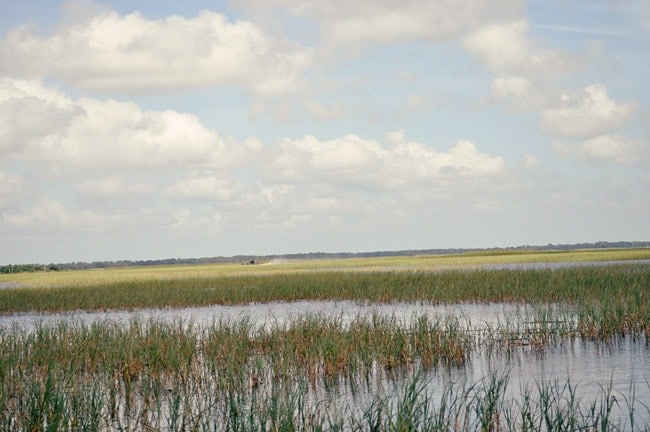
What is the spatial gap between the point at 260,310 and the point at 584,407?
1946 cm

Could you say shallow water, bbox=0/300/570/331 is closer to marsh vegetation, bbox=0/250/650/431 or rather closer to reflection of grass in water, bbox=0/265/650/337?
reflection of grass in water, bbox=0/265/650/337

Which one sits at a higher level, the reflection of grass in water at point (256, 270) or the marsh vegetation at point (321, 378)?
the reflection of grass in water at point (256, 270)

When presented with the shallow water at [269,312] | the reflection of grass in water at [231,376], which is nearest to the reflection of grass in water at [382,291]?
the shallow water at [269,312]

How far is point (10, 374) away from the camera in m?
13.0

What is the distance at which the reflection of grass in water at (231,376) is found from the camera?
33.6ft

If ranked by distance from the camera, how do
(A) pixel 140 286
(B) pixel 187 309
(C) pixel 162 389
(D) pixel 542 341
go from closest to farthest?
(C) pixel 162 389 < (D) pixel 542 341 < (B) pixel 187 309 < (A) pixel 140 286

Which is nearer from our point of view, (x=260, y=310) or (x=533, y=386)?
(x=533, y=386)

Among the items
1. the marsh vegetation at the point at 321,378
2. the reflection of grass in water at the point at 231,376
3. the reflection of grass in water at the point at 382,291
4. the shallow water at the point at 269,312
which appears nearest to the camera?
the marsh vegetation at the point at 321,378

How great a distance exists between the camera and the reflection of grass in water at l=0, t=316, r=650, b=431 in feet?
33.6

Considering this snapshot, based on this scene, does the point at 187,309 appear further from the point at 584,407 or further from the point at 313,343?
the point at 584,407

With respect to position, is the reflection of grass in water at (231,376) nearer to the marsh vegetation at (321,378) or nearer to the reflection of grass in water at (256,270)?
the marsh vegetation at (321,378)

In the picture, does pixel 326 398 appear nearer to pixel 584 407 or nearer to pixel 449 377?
pixel 449 377

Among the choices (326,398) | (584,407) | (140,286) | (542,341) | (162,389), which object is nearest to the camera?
(584,407)

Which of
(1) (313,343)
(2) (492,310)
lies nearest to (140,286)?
(2) (492,310)
